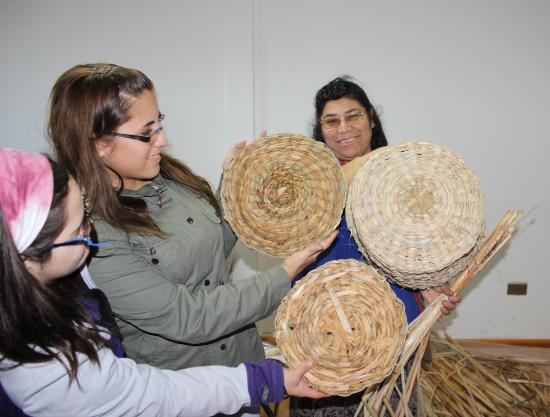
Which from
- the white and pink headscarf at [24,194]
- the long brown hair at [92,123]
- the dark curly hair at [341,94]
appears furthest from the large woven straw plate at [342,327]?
the dark curly hair at [341,94]

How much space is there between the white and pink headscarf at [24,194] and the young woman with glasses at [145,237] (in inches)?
9.8

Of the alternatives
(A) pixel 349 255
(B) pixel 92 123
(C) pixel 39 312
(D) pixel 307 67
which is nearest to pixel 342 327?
(A) pixel 349 255

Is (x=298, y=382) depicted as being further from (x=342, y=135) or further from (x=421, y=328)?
(x=342, y=135)

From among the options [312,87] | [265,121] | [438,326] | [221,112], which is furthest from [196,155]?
[438,326]

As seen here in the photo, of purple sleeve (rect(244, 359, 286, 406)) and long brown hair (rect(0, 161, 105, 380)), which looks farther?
purple sleeve (rect(244, 359, 286, 406))

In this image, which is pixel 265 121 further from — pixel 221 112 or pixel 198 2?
pixel 198 2

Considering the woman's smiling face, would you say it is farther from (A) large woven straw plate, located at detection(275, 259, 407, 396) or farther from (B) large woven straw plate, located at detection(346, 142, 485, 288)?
(A) large woven straw plate, located at detection(275, 259, 407, 396)

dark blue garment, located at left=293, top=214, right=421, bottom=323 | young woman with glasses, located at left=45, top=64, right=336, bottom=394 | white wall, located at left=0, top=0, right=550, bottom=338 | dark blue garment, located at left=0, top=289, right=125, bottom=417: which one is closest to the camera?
dark blue garment, located at left=0, top=289, right=125, bottom=417

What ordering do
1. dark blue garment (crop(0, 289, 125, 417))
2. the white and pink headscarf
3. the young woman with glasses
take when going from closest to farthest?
1. the white and pink headscarf
2. dark blue garment (crop(0, 289, 125, 417))
3. the young woman with glasses

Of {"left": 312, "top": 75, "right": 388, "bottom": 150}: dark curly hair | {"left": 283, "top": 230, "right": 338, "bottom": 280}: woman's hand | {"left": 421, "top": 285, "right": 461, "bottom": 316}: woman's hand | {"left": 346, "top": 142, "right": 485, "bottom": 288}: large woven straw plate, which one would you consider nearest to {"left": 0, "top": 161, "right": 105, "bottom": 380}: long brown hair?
{"left": 283, "top": 230, "right": 338, "bottom": 280}: woman's hand

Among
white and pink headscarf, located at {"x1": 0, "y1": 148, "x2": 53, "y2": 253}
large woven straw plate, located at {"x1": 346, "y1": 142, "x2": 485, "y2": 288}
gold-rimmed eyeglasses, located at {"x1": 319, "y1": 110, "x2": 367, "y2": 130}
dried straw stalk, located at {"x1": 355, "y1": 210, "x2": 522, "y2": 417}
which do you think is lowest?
dried straw stalk, located at {"x1": 355, "y1": 210, "x2": 522, "y2": 417}

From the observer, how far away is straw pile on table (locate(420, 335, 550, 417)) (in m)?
1.63

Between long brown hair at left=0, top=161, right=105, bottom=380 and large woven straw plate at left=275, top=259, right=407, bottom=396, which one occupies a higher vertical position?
long brown hair at left=0, top=161, right=105, bottom=380

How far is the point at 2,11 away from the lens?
6.49 ft
